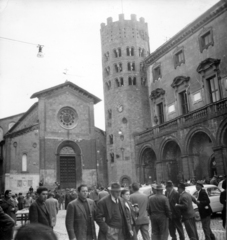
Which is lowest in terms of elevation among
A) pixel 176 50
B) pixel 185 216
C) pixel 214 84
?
pixel 185 216

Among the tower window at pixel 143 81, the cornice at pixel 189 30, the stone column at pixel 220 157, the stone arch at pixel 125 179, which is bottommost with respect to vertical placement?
the stone arch at pixel 125 179

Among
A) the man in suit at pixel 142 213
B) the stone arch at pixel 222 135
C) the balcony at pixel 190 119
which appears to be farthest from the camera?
the balcony at pixel 190 119

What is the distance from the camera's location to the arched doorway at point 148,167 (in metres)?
30.1

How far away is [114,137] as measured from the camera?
3484 centimetres

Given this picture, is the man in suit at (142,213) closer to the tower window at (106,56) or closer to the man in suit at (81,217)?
the man in suit at (81,217)

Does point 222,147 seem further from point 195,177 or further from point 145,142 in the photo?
point 145,142

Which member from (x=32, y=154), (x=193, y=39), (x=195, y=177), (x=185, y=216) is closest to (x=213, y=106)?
(x=195, y=177)

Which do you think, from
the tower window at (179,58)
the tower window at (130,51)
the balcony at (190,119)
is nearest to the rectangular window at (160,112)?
the balcony at (190,119)

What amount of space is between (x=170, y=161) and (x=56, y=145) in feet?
44.6

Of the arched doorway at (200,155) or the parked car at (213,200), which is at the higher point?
the arched doorway at (200,155)

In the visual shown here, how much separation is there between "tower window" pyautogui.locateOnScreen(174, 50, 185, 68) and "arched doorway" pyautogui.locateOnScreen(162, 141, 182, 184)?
22.9 feet

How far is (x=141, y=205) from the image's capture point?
8383 mm

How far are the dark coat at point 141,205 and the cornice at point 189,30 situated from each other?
733 inches

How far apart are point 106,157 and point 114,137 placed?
3312 mm
